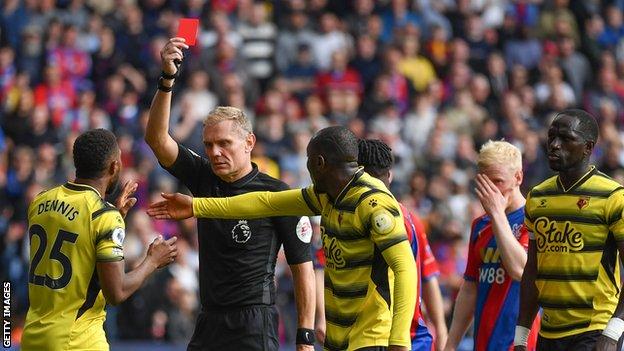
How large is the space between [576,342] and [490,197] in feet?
4.11

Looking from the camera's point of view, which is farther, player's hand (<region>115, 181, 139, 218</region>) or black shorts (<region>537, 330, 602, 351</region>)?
player's hand (<region>115, 181, 139, 218</region>)

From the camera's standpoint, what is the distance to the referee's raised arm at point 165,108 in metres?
8.52

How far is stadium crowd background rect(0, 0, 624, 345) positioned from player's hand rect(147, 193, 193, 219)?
774 centimetres

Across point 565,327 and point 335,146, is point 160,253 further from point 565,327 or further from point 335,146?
point 565,327

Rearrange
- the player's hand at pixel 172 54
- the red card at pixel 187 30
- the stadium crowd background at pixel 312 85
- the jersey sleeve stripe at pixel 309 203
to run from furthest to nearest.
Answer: the stadium crowd background at pixel 312 85 < the red card at pixel 187 30 < the player's hand at pixel 172 54 < the jersey sleeve stripe at pixel 309 203

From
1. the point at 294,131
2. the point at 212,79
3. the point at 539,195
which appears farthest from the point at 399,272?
the point at 212,79

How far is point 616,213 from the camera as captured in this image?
764 cm

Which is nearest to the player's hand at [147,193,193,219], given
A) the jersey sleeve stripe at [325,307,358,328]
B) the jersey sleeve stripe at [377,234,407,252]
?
the jersey sleeve stripe at [325,307,358,328]

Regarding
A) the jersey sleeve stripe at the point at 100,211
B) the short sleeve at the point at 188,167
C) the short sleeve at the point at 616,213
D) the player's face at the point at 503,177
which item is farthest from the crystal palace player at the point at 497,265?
the jersey sleeve stripe at the point at 100,211

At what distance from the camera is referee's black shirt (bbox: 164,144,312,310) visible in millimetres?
8742

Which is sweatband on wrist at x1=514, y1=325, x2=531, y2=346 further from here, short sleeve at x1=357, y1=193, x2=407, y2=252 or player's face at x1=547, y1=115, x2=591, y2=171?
short sleeve at x1=357, y1=193, x2=407, y2=252

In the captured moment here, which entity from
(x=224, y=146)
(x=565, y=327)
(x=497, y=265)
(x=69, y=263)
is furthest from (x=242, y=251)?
(x=565, y=327)

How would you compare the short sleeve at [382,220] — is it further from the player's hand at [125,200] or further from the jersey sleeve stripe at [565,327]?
the player's hand at [125,200]

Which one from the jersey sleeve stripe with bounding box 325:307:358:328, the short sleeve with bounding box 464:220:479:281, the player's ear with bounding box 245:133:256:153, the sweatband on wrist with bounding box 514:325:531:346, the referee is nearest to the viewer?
the jersey sleeve stripe with bounding box 325:307:358:328
